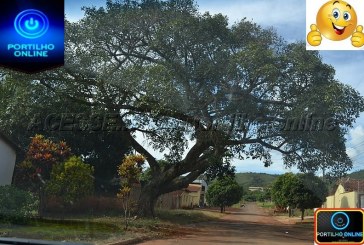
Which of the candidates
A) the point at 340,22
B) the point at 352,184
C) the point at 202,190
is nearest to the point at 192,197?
the point at 202,190

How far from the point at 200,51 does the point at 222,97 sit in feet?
1.80

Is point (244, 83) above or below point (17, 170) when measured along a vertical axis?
above

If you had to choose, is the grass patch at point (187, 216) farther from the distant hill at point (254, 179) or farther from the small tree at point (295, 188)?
the small tree at point (295, 188)

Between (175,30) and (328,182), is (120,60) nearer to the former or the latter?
(175,30)

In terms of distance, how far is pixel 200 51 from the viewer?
206 inches

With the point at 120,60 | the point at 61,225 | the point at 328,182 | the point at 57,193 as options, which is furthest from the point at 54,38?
the point at 328,182

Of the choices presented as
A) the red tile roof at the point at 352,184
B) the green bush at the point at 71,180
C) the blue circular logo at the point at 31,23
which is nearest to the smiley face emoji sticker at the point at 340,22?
the red tile roof at the point at 352,184

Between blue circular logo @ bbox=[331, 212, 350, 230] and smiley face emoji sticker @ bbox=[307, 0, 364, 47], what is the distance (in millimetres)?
1310

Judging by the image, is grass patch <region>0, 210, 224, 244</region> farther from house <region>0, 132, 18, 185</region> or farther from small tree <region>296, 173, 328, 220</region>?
small tree <region>296, 173, 328, 220</region>

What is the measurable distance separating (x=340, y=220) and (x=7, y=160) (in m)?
3.29

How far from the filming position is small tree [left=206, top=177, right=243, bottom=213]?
4844mm

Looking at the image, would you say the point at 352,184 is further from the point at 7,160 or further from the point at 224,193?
the point at 7,160

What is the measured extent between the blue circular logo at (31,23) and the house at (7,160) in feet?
4.36

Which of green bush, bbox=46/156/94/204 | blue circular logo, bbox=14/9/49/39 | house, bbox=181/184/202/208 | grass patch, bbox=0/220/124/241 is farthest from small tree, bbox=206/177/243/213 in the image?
blue circular logo, bbox=14/9/49/39
